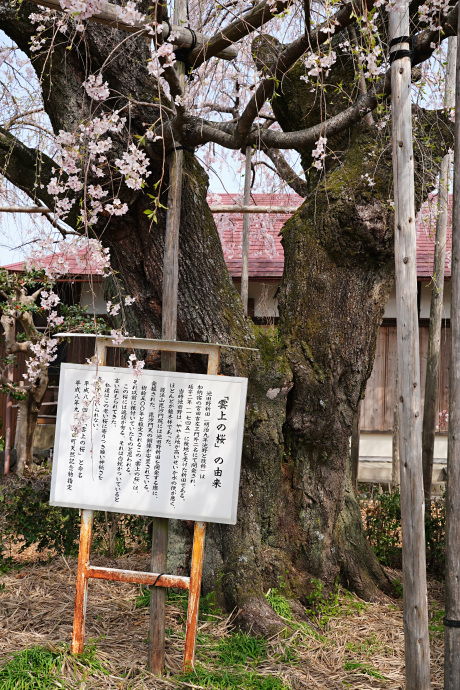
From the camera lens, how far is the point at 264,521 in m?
4.24

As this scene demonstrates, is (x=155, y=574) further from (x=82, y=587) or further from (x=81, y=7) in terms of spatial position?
(x=81, y=7)

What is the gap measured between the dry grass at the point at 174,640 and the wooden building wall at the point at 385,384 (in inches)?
167

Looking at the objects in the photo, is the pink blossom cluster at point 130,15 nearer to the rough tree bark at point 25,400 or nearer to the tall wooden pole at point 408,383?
the tall wooden pole at point 408,383

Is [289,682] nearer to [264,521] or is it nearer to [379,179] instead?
[264,521]

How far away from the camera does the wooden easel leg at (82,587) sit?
3.41 metres

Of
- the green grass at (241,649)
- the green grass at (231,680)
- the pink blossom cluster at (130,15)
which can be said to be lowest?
the green grass at (231,680)

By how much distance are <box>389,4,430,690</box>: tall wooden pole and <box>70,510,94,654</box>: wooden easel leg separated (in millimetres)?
1820

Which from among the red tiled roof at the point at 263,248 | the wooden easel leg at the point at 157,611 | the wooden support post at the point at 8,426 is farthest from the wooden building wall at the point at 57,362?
the wooden easel leg at the point at 157,611

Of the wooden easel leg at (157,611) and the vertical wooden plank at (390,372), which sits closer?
the wooden easel leg at (157,611)

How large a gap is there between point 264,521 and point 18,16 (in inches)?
146

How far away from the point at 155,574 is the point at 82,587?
477 mm

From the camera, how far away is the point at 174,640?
12.1 feet

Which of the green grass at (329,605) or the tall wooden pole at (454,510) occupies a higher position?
the tall wooden pole at (454,510)

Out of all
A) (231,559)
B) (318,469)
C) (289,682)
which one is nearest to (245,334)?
(318,469)
